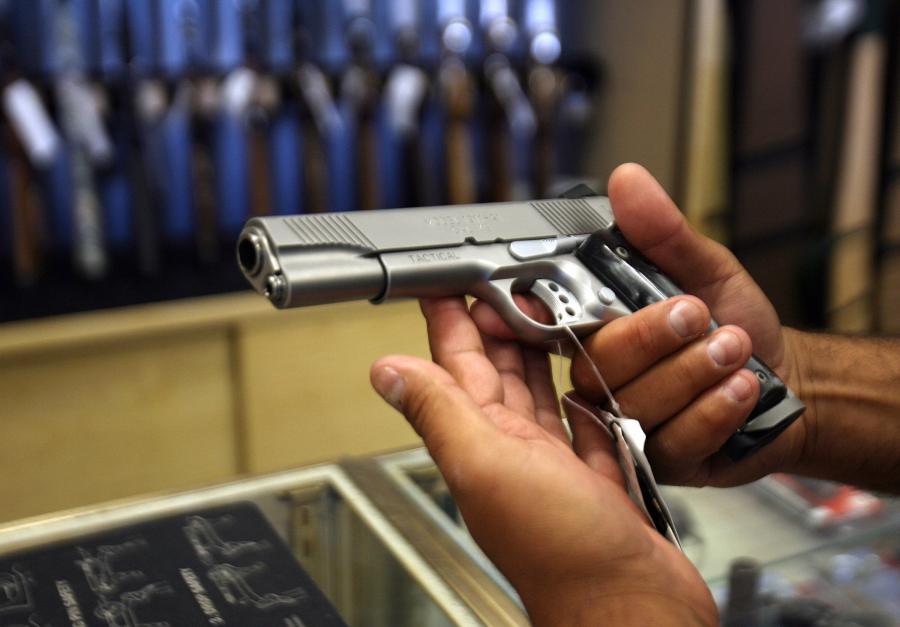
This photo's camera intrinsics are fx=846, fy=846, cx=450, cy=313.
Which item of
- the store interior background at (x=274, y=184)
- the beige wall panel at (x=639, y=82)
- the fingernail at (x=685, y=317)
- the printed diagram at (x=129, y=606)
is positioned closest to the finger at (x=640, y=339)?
the fingernail at (x=685, y=317)

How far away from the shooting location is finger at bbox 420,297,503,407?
65 cm

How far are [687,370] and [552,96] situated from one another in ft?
4.81

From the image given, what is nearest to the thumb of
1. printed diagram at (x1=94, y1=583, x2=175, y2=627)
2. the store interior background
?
printed diagram at (x1=94, y1=583, x2=175, y2=627)

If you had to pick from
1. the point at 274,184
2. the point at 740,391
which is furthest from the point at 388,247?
the point at 274,184

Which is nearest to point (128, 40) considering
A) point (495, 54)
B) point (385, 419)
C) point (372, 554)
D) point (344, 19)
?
point (344, 19)

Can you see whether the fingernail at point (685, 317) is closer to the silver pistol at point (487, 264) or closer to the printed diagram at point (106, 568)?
the silver pistol at point (487, 264)

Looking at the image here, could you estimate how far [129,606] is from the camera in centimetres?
56

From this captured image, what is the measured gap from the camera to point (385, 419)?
6.17 feet

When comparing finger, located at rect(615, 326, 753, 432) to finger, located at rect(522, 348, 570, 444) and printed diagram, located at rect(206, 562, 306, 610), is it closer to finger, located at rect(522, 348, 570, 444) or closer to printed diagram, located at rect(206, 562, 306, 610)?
finger, located at rect(522, 348, 570, 444)

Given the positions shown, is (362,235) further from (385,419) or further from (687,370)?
(385,419)

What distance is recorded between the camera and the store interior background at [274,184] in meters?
1.61

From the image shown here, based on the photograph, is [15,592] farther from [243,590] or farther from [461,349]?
[461,349]

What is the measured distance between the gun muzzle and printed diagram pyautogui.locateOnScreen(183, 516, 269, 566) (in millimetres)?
192

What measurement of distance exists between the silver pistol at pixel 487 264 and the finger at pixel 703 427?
2 centimetres
